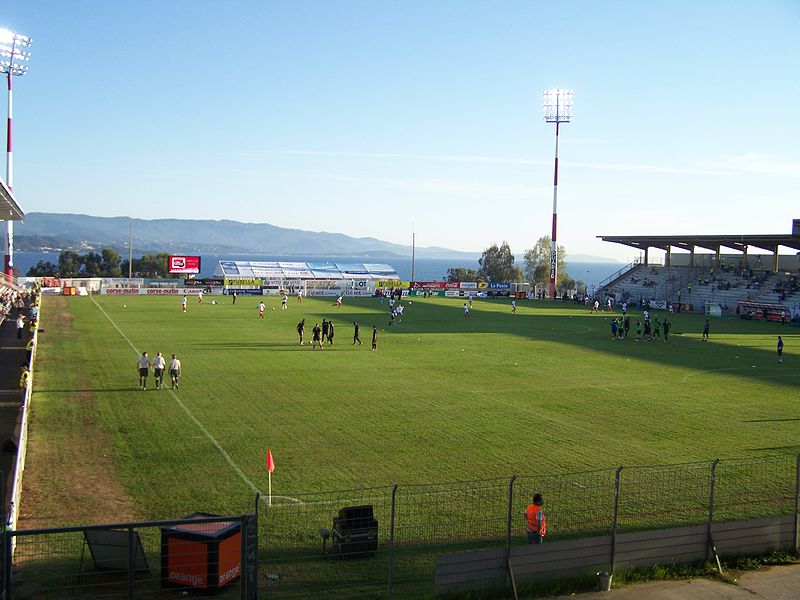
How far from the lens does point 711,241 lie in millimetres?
77188

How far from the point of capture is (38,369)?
29953mm

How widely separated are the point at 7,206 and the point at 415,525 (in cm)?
3770

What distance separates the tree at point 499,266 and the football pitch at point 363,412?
86181 millimetres

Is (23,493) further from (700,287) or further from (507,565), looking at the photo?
(700,287)

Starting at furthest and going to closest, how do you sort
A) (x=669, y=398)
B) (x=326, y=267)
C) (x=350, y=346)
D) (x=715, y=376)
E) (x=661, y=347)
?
(x=326, y=267)
(x=661, y=347)
(x=350, y=346)
(x=715, y=376)
(x=669, y=398)

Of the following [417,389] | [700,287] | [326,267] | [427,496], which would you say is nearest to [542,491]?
[427,496]

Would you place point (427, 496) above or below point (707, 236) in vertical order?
below

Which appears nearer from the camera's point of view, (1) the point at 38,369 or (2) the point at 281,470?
(2) the point at 281,470

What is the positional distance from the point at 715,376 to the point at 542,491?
19374 mm

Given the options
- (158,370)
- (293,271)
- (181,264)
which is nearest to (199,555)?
(158,370)

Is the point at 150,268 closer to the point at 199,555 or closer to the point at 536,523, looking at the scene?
the point at 199,555

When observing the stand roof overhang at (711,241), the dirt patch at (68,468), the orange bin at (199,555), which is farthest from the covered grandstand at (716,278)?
the orange bin at (199,555)

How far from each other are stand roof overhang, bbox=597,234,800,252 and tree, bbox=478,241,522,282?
1691 inches

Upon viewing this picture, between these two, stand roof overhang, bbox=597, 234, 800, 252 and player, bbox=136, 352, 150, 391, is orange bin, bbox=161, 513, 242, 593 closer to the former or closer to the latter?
player, bbox=136, 352, 150, 391
